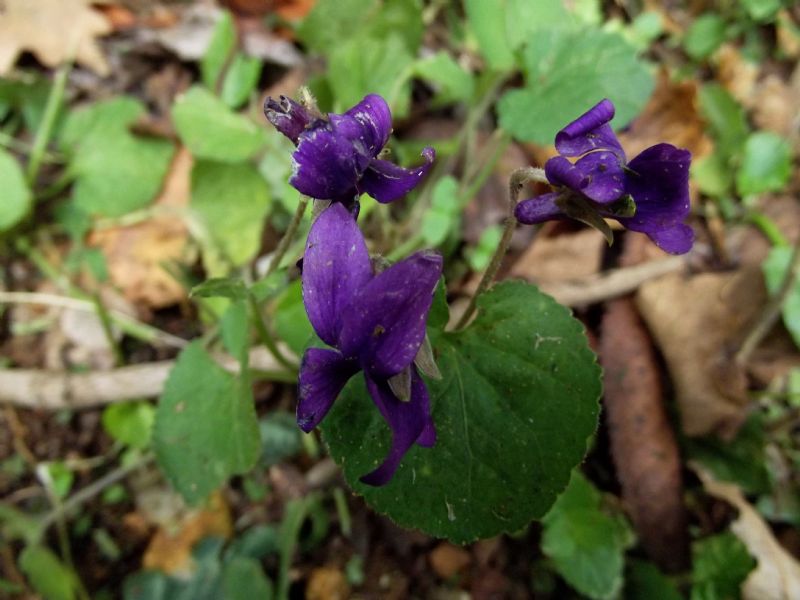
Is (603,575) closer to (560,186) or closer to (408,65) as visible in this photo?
(560,186)

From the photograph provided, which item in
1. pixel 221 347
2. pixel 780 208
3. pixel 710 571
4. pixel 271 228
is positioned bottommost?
pixel 221 347

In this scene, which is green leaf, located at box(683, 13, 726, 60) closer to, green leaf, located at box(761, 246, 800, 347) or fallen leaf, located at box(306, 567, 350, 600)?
green leaf, located at box(761, 246, 800, 347)

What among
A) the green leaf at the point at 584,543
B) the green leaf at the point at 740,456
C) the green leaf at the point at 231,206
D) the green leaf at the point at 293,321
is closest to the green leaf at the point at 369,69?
the green leaf at the point at 231,206

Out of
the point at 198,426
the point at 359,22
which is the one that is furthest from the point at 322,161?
the point at 359,22

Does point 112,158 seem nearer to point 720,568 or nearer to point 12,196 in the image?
point 12,196

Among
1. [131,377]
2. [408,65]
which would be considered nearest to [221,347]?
[131,377]

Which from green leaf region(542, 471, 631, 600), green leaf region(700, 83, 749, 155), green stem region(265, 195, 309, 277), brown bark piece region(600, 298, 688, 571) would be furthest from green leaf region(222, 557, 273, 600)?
green leaf region(700, 83, 749, 155)
